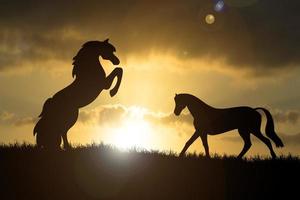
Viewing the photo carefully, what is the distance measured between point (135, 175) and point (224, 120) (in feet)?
14.9

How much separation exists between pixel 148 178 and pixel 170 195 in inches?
35.8

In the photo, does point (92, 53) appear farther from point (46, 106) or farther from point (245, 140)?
point (245, 140)

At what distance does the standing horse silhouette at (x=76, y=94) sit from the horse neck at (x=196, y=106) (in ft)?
7.51

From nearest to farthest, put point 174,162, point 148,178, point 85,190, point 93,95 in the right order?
1. point 85,190
2. point 148,178
3. point 174,162
4. point 93,95

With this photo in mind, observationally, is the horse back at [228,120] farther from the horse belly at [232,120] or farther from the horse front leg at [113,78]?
the horse front leg at [113,78]

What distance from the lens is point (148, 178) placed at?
11.4 meters

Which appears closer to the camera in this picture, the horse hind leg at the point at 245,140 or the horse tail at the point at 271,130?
the horse hind leg at the point at 245,140

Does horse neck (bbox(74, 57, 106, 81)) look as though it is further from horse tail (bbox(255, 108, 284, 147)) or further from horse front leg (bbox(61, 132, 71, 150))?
horse tail (bbox(255, 108, 284, 147))

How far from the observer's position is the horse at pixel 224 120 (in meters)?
15.1

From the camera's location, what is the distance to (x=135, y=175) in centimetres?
1155

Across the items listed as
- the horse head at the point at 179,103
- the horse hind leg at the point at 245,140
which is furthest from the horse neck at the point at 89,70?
the horse hind leg at the point at 245,140

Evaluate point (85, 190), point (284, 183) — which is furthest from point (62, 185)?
point (284, 183)

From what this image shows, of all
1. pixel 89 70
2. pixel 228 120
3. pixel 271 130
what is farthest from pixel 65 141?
pixel 271 130

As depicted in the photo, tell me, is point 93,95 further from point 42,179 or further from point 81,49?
point 42,179
